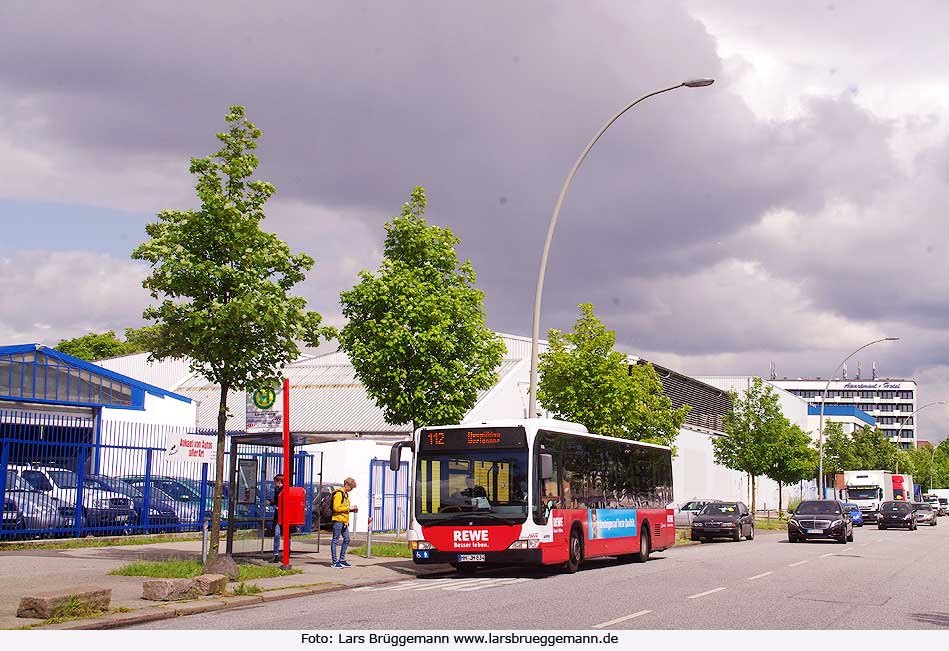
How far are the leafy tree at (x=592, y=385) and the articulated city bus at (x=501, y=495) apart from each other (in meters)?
12.0

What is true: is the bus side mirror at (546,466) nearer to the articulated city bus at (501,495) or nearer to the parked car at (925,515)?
the articulated city bus at (501,495)

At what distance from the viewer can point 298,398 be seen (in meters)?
55.1

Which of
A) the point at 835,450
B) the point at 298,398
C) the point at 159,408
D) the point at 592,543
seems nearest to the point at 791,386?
the point at 835,450

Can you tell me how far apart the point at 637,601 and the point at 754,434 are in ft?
142

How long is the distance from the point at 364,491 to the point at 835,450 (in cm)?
6564

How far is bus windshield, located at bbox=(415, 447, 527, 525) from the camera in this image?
62.5ft

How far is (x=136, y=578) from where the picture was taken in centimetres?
1694

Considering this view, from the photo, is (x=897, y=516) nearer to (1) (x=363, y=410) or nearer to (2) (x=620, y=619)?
(1) (x=363, y=410)

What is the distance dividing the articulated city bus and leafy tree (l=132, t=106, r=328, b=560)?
3315 mm

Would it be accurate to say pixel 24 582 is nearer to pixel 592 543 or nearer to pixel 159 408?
pixel 592 543

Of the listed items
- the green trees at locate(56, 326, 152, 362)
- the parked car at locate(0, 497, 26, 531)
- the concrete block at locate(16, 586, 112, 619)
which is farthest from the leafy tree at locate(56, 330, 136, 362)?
the concrete block at locate(16, 586, 112, 619)

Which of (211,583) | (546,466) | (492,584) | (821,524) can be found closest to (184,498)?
(546,466)

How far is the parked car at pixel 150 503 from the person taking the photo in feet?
87.2

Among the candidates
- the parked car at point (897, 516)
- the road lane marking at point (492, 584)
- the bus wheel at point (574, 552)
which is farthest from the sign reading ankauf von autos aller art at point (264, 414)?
the parked car at point (897, 516)
